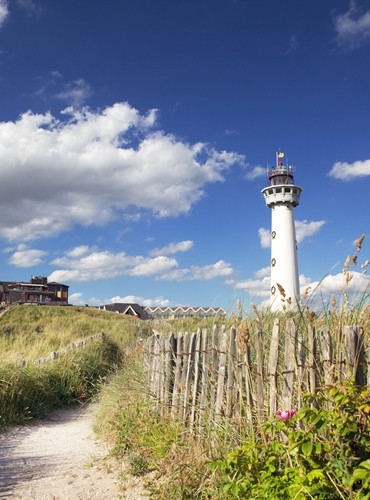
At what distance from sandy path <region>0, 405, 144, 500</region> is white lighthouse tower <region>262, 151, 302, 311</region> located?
1766 centimetres

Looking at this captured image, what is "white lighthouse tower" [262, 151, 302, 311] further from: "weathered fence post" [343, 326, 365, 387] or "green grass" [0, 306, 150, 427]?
"weathered fence post" [343, 326, 365, 387]

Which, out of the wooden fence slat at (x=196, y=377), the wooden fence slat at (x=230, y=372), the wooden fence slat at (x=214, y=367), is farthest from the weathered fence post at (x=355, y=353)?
the wooden fence slat at (x=196, y=377)

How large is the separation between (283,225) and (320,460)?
24.3 metres

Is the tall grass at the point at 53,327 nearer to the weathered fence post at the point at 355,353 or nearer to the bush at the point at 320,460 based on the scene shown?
the bush at the point at 320,460

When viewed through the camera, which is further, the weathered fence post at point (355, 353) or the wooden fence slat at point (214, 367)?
the wooden fence slat at point (214, 367)

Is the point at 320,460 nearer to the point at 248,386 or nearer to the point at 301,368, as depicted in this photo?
the point at 301,368

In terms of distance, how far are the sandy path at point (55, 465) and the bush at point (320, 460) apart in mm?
1762

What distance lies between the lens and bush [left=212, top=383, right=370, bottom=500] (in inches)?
104

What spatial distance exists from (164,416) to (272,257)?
68.5 ft

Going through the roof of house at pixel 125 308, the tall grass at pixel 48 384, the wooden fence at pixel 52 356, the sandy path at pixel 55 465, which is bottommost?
the sandy path at pixel 55 465

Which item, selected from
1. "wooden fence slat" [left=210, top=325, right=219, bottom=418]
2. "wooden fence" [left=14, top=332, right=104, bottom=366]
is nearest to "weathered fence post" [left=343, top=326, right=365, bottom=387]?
"wooden fence slat" [left=210, top=325, right=219, bottom=418]

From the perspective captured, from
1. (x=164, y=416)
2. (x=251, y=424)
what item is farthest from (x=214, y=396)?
(x=164, y=416)

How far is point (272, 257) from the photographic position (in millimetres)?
25766

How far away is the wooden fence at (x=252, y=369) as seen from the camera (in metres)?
3.43
